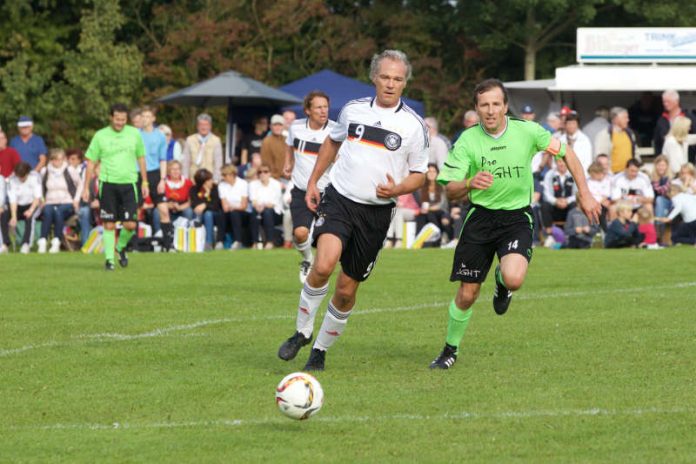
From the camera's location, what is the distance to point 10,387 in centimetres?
916

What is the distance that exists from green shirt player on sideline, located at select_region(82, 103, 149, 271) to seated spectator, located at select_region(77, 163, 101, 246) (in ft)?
18.5

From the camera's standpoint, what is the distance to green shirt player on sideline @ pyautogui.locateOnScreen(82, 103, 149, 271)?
61.7ft

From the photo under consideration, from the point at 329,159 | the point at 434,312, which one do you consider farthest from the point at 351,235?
the point at 434,312

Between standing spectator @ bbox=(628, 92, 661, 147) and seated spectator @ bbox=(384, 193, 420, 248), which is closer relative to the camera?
seated spectator @ bbox=(384, 193, 420, 248)

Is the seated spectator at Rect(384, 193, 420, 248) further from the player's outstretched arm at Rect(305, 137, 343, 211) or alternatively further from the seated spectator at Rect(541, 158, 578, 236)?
the player's outstretched arm at Rect(305, 137, 343, 211)

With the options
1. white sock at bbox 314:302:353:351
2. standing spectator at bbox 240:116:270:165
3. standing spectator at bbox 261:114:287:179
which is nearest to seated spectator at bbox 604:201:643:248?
standing spectator at bbox 261:114:287:179

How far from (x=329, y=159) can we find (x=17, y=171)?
15.7 metres

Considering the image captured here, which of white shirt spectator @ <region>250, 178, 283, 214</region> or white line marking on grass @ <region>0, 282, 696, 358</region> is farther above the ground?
white shirt spectator @ <region>250, 178, 283, 214</region>

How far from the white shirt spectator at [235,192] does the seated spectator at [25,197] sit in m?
3.19

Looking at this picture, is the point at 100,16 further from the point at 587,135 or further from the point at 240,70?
the point at 587,135

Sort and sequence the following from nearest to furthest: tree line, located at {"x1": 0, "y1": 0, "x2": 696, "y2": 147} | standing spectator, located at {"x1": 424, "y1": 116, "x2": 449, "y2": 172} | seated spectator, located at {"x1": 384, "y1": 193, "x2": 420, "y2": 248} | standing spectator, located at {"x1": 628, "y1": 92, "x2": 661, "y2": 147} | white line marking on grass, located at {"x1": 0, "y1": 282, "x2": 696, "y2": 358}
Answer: white line marking on grass, located at {"x1": 0, "y1": 282, "x2": 696, "y2": 358} < seated spectator, located at {"x1": 384, "y1": 193, "x2": 420, "y2": 248} < standing spectator, located at {"x1": 424, "y1": 116, "x2": 449, "y2": 172} < standing spectator, located at {"x1": 628, "y1": 92, "x2": 661, "y2": 147} < tree line, located at {"x1": 0, "y1": 0, "x2": 696, "y2": 147}

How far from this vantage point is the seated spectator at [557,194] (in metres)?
24.1

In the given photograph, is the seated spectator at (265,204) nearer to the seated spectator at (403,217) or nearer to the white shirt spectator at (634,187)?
the seated spectator at (403,217)

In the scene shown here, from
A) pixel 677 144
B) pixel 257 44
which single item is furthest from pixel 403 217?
pixel 257 44
